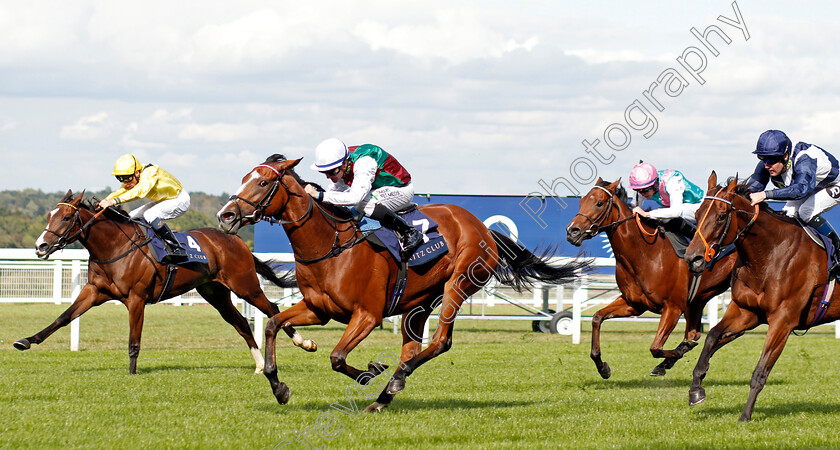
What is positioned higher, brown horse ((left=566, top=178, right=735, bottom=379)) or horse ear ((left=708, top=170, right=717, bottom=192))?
horse ear ((left=708, top=170, right=717, bottom=192))

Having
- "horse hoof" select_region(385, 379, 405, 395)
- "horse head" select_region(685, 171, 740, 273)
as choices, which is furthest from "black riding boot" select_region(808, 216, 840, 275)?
"horse hoof" select_region(385, 379, 405, 395)

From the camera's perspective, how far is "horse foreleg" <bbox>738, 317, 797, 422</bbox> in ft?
18.4

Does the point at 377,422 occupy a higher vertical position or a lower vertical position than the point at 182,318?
higher

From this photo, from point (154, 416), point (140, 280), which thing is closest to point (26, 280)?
point (140, 280)

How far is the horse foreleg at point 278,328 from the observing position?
5719 mm

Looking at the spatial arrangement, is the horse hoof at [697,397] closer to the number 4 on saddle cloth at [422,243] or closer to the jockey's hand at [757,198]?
the jockey's hand at [757,198]

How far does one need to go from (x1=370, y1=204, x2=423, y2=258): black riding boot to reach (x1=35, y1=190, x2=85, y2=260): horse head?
3568 mm

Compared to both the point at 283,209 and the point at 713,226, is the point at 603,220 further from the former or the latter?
the point at 283,209

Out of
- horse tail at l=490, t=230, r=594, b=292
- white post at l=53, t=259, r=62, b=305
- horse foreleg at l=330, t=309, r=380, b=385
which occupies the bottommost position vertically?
white post at l=53, t=259, r=62, b=305

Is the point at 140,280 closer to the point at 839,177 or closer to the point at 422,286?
the point at 422,286

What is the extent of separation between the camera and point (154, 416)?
582 centimetres

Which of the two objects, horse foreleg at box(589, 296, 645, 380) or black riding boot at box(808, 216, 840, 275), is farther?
horse foreleg at box(589, 296, 645, 380)

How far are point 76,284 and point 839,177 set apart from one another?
888 cm

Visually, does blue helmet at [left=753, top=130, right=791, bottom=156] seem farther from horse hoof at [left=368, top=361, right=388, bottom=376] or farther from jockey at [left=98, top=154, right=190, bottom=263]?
jockey at [left=98, top=154, right=190, bottom=263]
